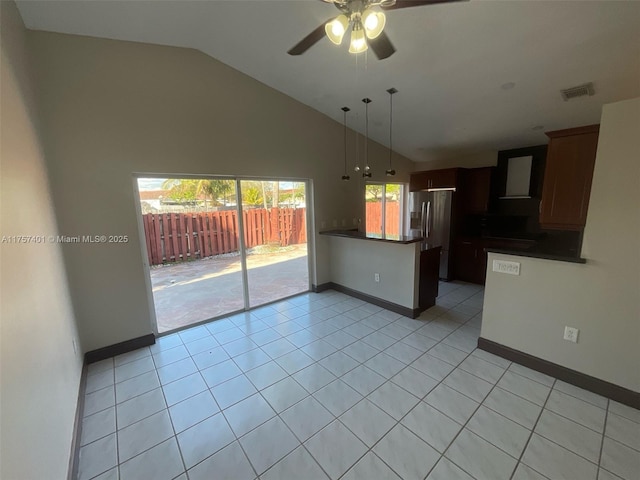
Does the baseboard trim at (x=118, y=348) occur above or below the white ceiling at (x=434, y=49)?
below

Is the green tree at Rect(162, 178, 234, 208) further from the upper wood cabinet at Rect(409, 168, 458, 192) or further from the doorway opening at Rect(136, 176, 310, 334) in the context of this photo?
the upper wood cabinet at Rect(409, 168, 458, 192)

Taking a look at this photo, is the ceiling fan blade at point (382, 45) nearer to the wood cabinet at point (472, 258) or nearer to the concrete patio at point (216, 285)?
the concrete patio at point (216, 285)

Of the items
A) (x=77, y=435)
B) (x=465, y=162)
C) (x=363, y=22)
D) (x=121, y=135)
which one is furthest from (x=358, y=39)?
(x=465, y=162)

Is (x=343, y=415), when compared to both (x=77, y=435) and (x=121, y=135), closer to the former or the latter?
(x=77, y=435)

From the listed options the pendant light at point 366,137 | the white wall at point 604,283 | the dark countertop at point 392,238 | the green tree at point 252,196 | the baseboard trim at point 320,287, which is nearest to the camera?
the white wall at point 604,283

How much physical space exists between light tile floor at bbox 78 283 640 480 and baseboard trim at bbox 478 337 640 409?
2.4 inches

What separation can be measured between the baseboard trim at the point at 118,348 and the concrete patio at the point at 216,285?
0.81ft

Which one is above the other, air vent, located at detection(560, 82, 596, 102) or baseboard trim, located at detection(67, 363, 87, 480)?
air vent, located at detection(560, 82, 596, 102)

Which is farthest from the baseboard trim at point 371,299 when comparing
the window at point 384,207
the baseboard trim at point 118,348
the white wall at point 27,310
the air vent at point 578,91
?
the white wall at point 27,310

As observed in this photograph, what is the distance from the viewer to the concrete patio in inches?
138

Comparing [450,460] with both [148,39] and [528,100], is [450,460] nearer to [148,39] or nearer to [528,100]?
[528,100]

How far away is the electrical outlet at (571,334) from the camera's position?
214 cm

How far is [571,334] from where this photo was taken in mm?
2166

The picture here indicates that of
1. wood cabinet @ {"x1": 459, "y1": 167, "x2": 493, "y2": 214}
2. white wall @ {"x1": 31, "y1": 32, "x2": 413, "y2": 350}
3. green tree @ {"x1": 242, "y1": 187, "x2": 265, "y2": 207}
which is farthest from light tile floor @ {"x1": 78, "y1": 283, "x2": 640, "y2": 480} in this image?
wood cabinet @ {"x1": 459, "y1": 167, "x2": 493, "y2": 214}
